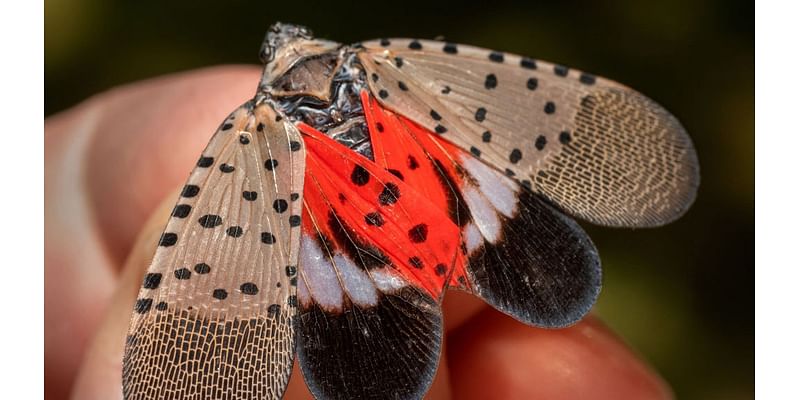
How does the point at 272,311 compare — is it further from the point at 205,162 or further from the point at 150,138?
the point at 150,138

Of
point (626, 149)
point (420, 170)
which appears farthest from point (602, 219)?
point (420, 170)

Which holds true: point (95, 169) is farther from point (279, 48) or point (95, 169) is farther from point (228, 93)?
point (279, 48)

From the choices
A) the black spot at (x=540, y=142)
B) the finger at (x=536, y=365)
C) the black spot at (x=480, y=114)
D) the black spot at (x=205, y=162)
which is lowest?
the finger at (x=536, y=365)

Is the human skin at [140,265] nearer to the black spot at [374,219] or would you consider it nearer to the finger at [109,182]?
the finger at [109,182]

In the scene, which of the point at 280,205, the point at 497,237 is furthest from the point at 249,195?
the point at 497,237

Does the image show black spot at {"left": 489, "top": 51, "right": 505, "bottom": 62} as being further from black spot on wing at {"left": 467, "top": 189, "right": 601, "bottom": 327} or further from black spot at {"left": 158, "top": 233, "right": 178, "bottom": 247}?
black spot at {"left": 158, "top": 233, "right": 178, "bottom": 247}

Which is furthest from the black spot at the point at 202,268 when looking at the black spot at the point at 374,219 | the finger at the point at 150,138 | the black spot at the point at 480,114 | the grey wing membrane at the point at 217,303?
the finger at the point at 150,138
